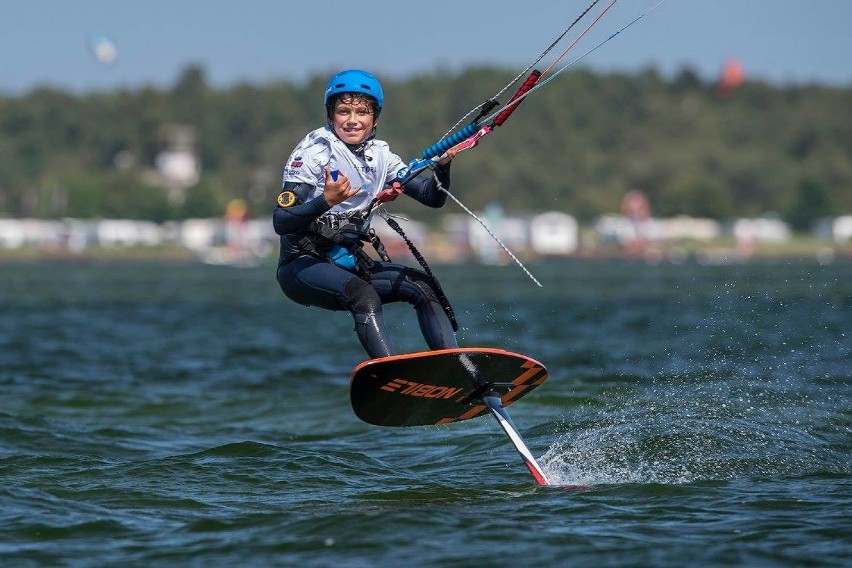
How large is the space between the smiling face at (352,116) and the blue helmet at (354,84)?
0.22ft

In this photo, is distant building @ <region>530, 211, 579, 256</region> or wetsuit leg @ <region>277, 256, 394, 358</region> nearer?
wetsuit leg @ <region>277, 256, 394, 358</region>

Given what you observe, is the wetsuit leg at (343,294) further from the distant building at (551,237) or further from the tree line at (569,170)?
the tree line at (569,170)

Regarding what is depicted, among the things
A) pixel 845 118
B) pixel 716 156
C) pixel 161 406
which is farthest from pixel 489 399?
pixel 845 118

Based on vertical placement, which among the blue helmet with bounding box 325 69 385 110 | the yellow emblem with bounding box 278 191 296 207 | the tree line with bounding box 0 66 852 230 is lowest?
the yellow emblem with bounding box 278 191 296 207

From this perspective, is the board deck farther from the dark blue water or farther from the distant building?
the distant building

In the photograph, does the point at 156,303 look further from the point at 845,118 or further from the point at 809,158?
the point at 845,118

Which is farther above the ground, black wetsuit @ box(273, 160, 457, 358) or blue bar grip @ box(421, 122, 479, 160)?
blue bar grip @ box(421, 122, 479, 160)

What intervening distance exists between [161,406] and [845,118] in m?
193

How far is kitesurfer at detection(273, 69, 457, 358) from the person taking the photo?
909 cm

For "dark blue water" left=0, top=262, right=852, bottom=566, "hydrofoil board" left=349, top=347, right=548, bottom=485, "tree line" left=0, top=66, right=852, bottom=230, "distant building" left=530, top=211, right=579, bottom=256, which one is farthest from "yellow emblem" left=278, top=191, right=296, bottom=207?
"tree line" left=0, top=66, right=852, bottom=230

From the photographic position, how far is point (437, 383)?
9.30 m

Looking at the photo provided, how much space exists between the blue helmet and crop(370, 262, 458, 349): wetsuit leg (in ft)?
3.80

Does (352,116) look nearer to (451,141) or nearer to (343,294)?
(451,141)

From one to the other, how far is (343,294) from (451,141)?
122 centimetres
